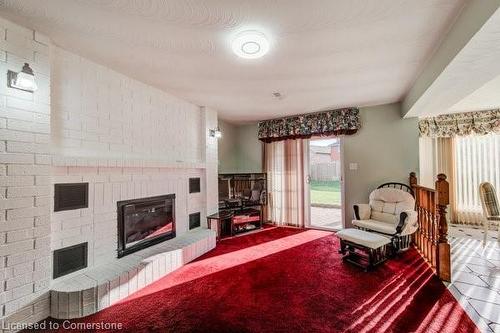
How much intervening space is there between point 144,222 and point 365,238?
2.84m

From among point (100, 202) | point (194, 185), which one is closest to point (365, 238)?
point (194, 185)

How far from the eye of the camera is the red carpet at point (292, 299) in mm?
1785

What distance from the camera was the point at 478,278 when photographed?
243cm

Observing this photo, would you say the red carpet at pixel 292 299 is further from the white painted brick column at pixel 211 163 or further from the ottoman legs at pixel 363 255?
the white painted brick column at pixel 211 163

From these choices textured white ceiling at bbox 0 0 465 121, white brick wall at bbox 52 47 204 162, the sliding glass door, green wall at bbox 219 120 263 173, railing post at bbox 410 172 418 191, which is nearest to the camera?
textured white ceiling at bbox 0 0 465 121

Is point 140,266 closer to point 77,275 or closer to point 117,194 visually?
point 77,275

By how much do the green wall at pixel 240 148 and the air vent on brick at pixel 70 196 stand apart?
2.99m

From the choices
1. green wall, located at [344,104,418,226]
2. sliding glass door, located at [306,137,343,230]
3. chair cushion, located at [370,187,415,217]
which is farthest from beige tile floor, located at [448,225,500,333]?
sliding glass door, located at [306,137,343,230]

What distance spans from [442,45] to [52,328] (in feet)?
13.6

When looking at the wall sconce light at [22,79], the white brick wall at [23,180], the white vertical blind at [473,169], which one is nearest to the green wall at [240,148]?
the white brick wall at [23,180]

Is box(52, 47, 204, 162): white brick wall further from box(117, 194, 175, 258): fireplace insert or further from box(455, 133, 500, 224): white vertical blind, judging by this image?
box(455, 133, 500, 224): white vertical blind

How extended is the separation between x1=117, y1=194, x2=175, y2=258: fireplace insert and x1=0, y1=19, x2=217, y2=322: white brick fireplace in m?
0.09

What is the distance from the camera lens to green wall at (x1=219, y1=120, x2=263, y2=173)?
5.22 metres

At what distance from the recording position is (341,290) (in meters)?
2.27
